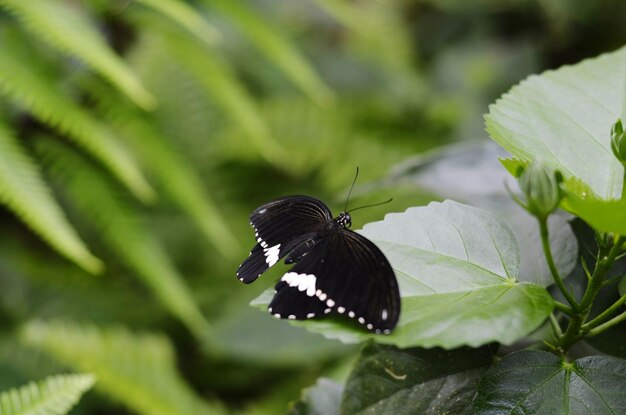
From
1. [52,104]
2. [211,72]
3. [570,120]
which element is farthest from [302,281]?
[211,72]

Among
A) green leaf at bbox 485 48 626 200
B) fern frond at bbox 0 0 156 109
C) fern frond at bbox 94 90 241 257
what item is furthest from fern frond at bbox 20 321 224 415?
green leaf at bbox 485 48 626 200

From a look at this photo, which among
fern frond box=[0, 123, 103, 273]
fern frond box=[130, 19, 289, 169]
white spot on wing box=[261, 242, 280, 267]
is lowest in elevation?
white spot on wing box=[261, 242, 280, 267]

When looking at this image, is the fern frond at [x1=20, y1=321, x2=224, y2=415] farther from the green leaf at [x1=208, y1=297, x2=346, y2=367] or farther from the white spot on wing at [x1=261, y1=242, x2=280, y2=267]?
the white spot on wing at [x1=261, y1=242, x2=280, y2=267]

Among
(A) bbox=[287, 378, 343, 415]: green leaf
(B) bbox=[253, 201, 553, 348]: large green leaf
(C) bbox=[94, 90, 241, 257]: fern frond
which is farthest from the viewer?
(C) bbox=[94, 90, 241, 257]: fern frond

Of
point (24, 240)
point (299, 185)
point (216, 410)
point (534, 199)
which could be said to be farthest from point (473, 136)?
point (534, 199)

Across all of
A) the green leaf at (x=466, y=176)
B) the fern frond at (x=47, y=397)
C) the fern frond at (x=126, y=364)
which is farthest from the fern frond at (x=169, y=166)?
the fern frond at (x=47, y=397)

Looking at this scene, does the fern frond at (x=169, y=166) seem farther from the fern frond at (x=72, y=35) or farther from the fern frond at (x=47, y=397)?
the fern frond at (x=47, y=397)
